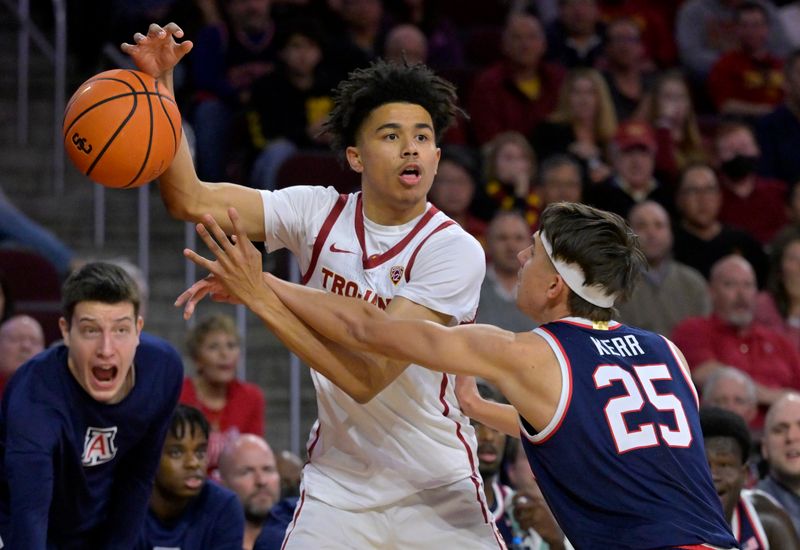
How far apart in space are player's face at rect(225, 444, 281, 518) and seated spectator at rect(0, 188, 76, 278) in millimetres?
2475

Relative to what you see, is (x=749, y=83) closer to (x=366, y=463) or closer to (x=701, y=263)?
(x=701, y=263)

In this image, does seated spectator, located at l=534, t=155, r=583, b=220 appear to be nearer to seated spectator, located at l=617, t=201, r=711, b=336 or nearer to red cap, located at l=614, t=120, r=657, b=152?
seated spectator, located at l=617, t=201, r=711, b=336

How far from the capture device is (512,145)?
33.3ft

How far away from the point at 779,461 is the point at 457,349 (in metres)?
3.75

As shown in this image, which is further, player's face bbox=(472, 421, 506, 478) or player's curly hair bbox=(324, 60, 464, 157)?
player's face bbox=(472, 421, 506, 478)

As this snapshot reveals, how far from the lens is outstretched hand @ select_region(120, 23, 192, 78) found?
193 inches

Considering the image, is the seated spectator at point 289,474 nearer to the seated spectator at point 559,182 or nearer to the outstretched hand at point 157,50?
the seated spectator at point 559,182

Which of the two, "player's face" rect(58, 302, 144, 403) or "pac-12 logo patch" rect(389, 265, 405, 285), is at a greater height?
"pac-12 logo patch" rect(389, 265, 405, 285)

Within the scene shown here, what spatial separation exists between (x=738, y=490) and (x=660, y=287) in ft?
9.96

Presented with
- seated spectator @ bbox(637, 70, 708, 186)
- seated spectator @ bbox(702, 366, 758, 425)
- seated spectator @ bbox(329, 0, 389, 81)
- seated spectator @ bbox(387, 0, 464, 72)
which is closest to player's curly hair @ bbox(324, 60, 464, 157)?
seated spectator @ bbox(702, 366, 758, 425)

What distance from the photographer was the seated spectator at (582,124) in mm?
10672

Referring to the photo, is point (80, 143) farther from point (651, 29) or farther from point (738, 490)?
point (651, 29)

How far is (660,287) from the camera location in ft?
31.7

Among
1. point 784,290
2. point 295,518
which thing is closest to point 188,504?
point 295,518
